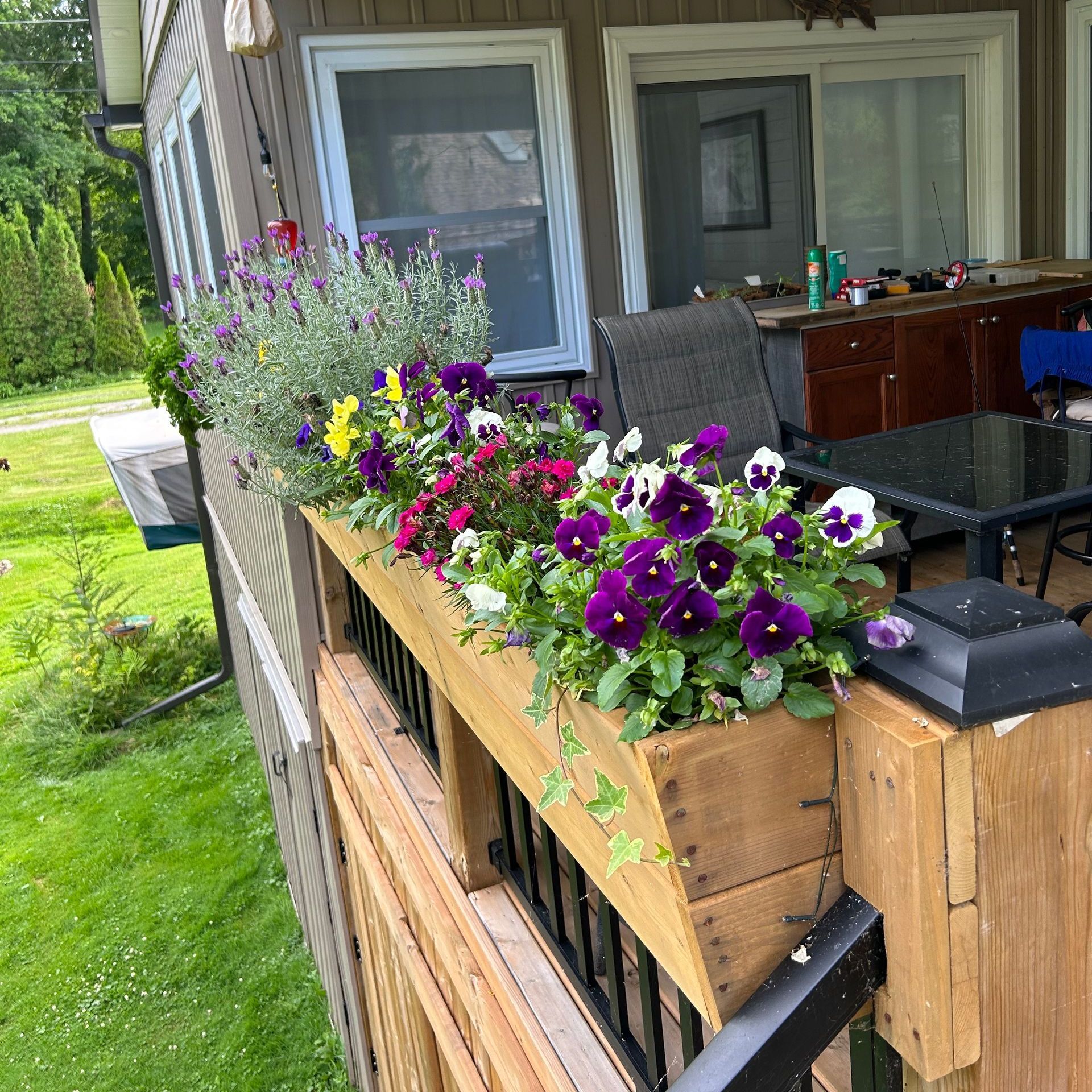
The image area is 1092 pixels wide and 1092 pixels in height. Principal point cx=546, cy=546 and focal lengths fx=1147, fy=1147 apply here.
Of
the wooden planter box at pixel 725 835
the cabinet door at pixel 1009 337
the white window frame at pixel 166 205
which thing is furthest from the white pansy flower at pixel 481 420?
the white window frame at pixel 166 205

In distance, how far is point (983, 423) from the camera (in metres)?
3.27

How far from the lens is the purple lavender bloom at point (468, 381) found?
1.78m

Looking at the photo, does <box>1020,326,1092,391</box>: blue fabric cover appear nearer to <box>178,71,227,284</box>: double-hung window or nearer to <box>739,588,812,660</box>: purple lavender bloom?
<box>178,71,227,284</box>: double-hung window

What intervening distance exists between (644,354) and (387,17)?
1.62 m

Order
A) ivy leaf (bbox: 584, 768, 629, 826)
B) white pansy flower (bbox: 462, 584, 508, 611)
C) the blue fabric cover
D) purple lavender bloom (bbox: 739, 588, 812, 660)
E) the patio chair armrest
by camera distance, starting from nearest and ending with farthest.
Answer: purple lavender bloom (bbox: 739, 588, 812, 660)
ivy leaf (bbox: 584, 768, 629, 826)
white pansy flower (bbox: 462, 584, 508, 611)
the patio chair armrest
the blue fabric cover

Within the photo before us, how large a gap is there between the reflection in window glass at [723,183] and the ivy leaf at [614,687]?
4107 mm

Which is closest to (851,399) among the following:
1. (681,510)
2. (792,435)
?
(792,435)

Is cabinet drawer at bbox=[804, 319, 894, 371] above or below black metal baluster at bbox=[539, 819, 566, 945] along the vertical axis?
above

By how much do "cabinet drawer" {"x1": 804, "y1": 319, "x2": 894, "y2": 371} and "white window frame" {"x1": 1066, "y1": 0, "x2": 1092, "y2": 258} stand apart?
1.34 m

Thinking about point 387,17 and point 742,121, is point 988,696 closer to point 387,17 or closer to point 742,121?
point 387,17

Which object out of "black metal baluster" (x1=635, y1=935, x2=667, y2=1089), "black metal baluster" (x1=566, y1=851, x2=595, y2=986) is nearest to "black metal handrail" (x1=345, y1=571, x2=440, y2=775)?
"black metal baluster" (x1=566, y1=851, x2=595, y2=986)

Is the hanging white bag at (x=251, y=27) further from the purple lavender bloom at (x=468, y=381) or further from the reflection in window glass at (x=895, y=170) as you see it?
the reflection in window glass at (x=895, y=170)

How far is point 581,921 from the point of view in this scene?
5.01 feet

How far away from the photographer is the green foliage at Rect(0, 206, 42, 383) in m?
19.5
